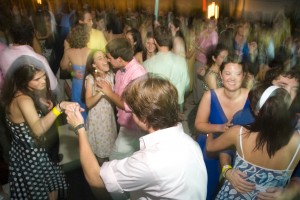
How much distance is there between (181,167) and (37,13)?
4764mm

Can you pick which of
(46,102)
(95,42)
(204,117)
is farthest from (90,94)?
(204,117)

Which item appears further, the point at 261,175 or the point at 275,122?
the point at 261,175

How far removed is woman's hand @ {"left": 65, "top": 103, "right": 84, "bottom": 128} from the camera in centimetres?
131

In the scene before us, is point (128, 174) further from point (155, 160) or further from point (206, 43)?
point (206, 43)

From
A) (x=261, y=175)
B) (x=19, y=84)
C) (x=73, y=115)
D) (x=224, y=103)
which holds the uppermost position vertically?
(x=19, y=84)

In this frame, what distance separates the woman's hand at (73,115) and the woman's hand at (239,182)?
3.21 ft

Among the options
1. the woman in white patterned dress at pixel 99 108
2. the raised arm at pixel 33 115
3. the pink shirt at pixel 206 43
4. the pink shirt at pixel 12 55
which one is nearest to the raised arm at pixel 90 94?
the woman in white patterned dress at pixel 99 108

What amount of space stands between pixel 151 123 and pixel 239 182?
76 centimetres

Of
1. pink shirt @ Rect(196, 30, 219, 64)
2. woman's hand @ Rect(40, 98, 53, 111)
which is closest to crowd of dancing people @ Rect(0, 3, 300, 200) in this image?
woman's hand @ Rect(40, 98, 53, 111)

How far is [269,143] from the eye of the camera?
1.37m

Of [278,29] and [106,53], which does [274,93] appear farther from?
[278,29]

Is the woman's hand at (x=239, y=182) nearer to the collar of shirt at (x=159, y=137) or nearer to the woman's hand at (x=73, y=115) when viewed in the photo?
the collar of shirt at (x=159, y=137)

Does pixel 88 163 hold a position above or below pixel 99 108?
above

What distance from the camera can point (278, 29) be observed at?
16.1ft
